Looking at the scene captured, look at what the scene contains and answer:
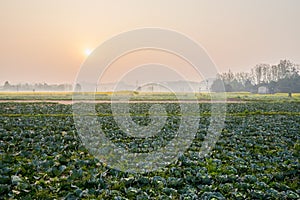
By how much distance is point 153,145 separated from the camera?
33.5ft

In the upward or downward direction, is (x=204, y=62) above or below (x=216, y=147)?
above

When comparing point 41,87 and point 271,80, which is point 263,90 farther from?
point 41,87

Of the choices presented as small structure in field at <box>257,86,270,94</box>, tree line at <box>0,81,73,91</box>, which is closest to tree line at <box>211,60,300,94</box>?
small structure in field at <box>257,86,270,94</box>

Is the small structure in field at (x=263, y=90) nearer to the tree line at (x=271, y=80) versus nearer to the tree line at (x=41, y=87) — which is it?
the tree line at (x=271, y=80)

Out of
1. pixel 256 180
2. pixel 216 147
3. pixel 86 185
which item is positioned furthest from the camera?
pixel 216 147

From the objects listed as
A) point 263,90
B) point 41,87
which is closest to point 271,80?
point 263,90

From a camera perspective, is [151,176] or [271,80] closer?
[151,176]

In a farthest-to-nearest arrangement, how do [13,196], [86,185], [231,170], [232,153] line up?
[232,153], [231,170], [86,185], [13,196]

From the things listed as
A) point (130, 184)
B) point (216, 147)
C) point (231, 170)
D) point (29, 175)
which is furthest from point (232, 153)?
point (29, 175)

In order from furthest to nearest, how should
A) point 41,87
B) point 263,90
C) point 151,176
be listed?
point 41,87 → point 263,90 → point 151,176

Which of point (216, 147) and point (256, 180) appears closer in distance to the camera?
point (256, 180)

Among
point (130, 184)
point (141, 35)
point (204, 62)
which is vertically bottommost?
point (130, 184)

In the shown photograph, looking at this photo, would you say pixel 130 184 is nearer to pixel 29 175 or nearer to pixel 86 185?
pixel 86 185

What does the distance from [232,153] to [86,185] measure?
4823 millimetres
